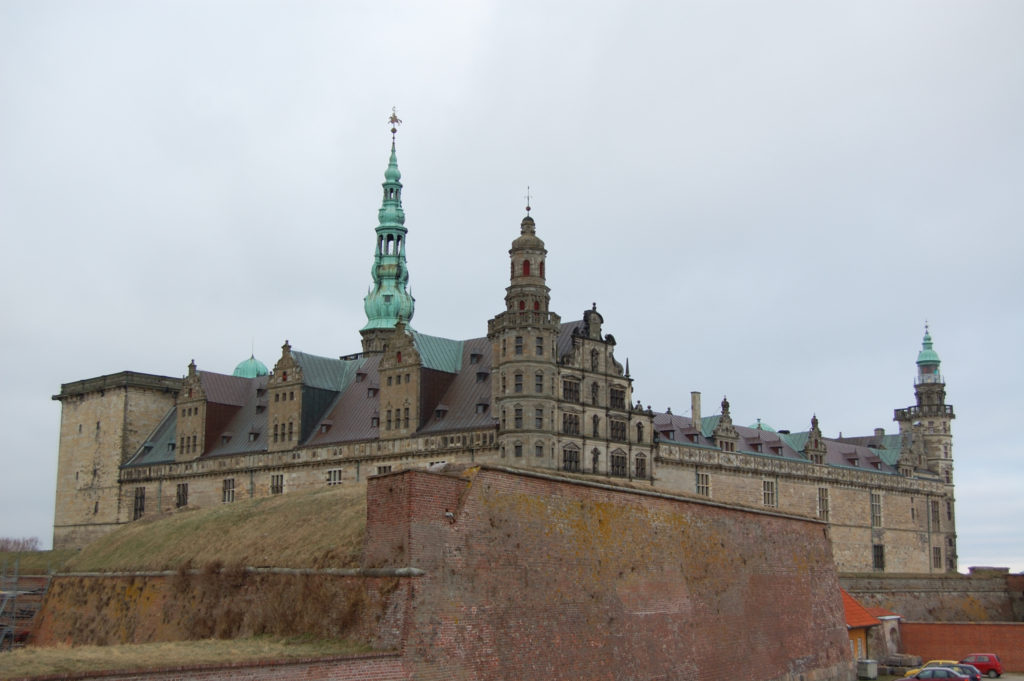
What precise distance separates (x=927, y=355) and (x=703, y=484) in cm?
4779

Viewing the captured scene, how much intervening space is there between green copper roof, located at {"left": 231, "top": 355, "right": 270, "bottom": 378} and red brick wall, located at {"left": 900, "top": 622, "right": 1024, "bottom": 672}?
5905cm

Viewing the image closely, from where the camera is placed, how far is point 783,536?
147ft

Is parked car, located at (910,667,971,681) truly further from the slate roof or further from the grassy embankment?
the slate roof

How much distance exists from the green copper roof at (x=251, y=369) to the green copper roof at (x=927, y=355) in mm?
65661

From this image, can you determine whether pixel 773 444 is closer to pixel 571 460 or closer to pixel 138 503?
pixel 571 460

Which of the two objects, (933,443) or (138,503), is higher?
(933,443)

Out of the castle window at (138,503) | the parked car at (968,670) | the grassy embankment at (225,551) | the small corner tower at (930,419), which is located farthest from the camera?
the small corner tower at (930,419)

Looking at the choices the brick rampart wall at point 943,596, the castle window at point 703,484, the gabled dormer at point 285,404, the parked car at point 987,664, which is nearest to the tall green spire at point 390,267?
the gabled dormer at point 285,404

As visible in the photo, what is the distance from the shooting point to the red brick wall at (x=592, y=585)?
27.3 metres

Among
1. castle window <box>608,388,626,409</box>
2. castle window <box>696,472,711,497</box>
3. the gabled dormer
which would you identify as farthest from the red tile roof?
the gabled dormer

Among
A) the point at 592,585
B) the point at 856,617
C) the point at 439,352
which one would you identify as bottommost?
the point at 856,617

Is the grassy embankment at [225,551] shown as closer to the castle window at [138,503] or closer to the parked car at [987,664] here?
the parked car at [987,664]

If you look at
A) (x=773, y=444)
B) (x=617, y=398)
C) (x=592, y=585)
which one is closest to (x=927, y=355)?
(x=773, y=444)

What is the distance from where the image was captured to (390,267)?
98.8m
